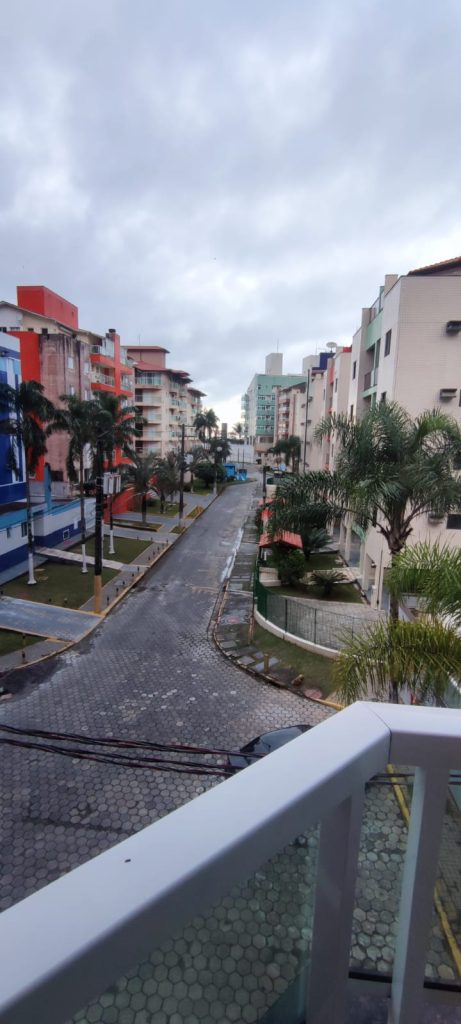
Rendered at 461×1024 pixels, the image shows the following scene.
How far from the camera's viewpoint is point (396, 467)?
10055 millimetres

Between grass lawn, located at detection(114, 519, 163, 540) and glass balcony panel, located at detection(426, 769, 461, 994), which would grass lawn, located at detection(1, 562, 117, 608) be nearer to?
grass lawn, located at detection(114, 519, 163, 540)

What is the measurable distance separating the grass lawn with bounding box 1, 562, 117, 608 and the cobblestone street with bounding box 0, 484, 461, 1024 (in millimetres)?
1935

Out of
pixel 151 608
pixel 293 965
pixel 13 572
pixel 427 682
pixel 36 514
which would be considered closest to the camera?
pixel 293 965

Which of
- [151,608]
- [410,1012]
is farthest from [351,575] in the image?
[410,1012]

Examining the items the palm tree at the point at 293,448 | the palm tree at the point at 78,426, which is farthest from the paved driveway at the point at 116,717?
the palm tree at the point at 293,448

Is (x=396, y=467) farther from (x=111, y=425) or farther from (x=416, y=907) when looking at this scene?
(x=111, y=425)

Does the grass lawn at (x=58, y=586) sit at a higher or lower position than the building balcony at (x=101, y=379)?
lower

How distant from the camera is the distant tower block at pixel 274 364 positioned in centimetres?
12081

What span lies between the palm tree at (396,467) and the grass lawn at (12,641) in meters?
10.3

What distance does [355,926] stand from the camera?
5.41ft

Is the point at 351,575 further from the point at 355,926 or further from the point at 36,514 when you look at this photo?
the point at 355,926

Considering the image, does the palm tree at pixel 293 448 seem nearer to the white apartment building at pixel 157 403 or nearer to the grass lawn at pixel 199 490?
the grass lawn at pixel 199 490

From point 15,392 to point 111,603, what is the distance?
29.8 feet

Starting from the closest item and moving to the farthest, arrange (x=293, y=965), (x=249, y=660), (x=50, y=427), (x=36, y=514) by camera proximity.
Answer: (x=293, y=965), (x=249, y=660), (x=50, y=427), (x=36, y=514)
